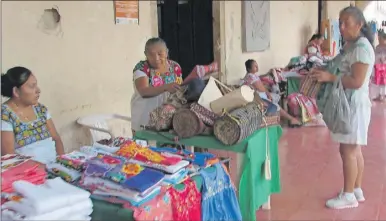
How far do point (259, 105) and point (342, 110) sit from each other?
1.88 feet

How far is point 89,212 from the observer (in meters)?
1.25

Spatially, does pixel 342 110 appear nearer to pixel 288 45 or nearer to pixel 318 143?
pixel 318 143

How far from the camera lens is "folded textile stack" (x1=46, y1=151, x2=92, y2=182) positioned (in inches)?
55.5

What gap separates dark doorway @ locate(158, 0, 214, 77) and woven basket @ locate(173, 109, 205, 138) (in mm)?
1918

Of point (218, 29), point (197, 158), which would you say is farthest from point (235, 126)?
point (218, 29)

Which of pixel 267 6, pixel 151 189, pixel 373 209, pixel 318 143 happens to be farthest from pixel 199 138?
pixel 267 6

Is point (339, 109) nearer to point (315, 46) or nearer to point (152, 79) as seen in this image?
point (152, 79)

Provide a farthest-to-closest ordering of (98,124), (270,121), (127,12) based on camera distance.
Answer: (127,12) < (98,124) < (270,121)

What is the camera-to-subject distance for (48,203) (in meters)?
1.11

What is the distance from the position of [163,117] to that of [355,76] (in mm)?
1086

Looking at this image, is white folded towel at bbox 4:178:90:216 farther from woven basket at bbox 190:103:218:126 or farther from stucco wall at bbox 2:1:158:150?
stucco wall at bbox 2:1:158:150

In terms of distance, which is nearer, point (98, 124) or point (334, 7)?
point (98, 124)

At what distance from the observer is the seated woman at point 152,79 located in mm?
2461

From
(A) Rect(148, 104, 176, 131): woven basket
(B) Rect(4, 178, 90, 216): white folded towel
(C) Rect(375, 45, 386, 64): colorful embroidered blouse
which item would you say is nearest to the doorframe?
(C) Rect(375, 45, 386, 64): colorful embroidered blouse
